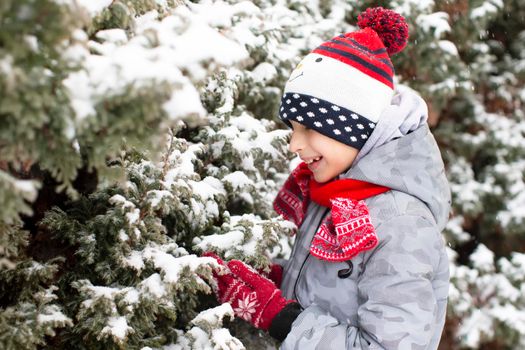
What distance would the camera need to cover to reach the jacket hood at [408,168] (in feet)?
6.63

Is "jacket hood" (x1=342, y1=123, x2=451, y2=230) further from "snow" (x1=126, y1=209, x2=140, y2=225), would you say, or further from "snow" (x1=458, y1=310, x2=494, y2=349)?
"snow" (x1=458, y1=310, x2=494, y2=349)

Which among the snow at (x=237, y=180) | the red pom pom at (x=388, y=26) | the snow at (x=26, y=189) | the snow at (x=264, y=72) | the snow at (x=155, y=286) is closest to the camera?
the snow at (x=26, y=189)

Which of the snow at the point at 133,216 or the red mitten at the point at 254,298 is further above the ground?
the snow at the point at 133,216

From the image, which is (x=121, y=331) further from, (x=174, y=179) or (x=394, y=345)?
(x=394, y=345)

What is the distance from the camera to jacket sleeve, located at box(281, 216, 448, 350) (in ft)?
5.95

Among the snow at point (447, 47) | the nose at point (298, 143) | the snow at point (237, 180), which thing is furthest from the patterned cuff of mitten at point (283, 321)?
the snow at point (447, 47)

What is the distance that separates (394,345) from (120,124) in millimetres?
1291

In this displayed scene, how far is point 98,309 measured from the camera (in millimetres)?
1828

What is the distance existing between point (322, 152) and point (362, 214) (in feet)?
1.09

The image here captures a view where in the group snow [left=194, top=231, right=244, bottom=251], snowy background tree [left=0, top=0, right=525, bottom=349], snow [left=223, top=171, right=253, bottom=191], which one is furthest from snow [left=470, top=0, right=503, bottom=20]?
snow [left=194, top=231, right=244, bottom=251]

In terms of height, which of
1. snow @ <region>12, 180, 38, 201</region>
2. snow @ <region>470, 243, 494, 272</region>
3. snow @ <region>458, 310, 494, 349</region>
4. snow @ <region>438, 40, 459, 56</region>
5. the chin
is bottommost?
snow @ <region>458, 310, 494, 349</region>

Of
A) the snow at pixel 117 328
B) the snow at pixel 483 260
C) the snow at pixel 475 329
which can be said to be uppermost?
the snow at pixel 117 328

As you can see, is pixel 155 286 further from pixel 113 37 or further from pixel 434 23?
pixel 434 23

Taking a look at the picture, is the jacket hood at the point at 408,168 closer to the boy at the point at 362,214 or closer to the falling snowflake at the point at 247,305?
the boy at the point at 362,214
